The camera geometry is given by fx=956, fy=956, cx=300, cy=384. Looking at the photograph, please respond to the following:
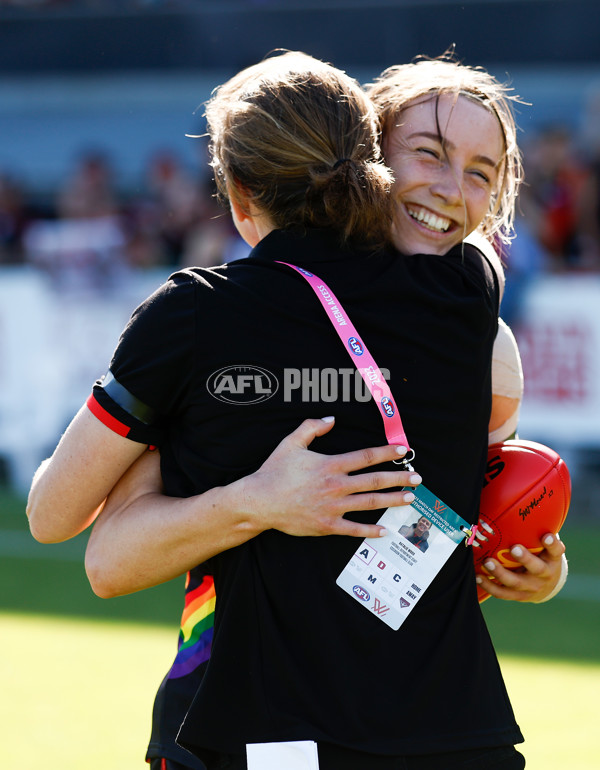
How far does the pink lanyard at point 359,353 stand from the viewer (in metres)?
1.66

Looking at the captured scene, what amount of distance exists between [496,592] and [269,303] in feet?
3.04

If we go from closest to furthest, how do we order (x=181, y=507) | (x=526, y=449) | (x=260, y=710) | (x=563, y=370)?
(x=260, y=710) < (x=181, y=507) < (x=526, y=449) < (x=563, y=370)

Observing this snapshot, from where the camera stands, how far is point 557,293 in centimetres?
715

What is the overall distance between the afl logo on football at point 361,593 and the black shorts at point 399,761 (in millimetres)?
250

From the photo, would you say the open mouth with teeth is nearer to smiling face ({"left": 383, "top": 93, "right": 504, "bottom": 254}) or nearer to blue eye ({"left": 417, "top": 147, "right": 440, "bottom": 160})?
smiling face ({"left": 383, "top": 93, "right": 504, "bottom": 254})

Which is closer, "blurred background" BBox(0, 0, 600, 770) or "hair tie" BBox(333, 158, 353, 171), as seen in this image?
"hair tie" BBox(333, 158, 353, 171)

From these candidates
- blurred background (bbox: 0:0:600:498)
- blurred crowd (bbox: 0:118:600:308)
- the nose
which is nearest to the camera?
the nose

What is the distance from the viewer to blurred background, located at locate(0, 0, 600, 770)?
488 centimetres

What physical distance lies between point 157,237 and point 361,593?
27.1ft

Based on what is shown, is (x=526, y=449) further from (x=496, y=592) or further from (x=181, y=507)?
(x=181, y=507)

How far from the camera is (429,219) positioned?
6.81ft

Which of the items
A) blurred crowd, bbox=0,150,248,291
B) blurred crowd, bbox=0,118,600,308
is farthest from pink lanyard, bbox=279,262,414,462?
blurred crowd, bbox=0,150,248,291

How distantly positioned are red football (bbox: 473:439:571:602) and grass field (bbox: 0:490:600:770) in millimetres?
1875

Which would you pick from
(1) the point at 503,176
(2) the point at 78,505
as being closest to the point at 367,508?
(2) the point at 78,505
